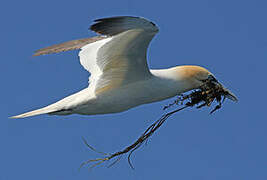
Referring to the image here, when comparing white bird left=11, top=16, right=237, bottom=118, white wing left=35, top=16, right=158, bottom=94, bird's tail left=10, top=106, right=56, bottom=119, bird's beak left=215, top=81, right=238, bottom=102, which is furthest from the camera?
bird's beak left=215, top=81, right=238, bottom=102

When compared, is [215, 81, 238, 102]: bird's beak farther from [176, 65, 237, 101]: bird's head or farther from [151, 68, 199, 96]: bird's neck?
[151, 68, 199, 96]: bird's neck

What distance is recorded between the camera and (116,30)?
8023mm

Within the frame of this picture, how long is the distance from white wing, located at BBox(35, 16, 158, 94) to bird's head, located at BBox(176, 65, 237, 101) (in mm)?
727

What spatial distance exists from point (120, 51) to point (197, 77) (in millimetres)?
1700

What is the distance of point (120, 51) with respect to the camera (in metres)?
9.05

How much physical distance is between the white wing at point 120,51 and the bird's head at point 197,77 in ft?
2.38

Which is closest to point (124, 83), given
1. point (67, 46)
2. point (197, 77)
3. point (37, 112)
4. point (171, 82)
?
point (171, 82)

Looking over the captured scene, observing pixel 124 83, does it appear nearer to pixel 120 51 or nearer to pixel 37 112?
pixel 120 51

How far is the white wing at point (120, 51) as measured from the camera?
799cm

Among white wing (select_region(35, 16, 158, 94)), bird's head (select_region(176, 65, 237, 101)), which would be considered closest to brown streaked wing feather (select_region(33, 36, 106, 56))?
white wing (select_region(35, 16, 158, 94))

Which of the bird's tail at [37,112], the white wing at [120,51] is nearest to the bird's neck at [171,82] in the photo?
the white wing at [120,51]

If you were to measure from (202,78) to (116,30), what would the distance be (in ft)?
8.60

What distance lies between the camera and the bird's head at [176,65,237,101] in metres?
9.97

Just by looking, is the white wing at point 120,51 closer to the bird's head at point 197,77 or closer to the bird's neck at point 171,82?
the bird's neck at point 171,82
